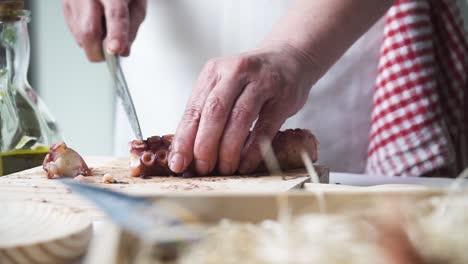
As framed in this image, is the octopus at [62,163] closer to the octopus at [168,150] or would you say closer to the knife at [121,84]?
the octopus at [168,150]

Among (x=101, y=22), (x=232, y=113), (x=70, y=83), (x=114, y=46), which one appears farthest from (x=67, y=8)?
(x=70, y=83)

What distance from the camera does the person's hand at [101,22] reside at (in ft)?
5.24

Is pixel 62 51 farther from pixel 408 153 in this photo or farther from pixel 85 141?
pixel 408 153

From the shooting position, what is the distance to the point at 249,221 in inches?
26.4

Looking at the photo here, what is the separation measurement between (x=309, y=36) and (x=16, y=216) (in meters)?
0.91

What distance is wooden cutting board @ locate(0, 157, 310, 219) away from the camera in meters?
1.19

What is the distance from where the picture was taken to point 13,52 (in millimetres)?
1444

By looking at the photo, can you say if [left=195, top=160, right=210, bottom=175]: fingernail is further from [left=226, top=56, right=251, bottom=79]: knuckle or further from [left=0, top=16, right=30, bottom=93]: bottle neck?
[left=0, top=16, right=30, bottom=93]: bottle neck

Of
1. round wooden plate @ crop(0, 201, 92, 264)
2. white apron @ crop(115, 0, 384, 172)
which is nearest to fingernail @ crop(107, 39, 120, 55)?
white apron @ crop(115, 0, 384, 172)

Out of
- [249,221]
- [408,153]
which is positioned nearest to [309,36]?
[408,153]

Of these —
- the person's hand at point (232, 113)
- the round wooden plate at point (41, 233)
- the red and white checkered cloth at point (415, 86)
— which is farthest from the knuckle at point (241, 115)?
the red and white checkered cloth at point (415, 86)

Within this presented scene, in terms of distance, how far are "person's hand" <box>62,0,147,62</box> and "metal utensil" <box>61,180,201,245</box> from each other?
3.36ft

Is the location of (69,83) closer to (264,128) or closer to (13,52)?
(13,52)

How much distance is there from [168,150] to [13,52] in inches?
15.8
